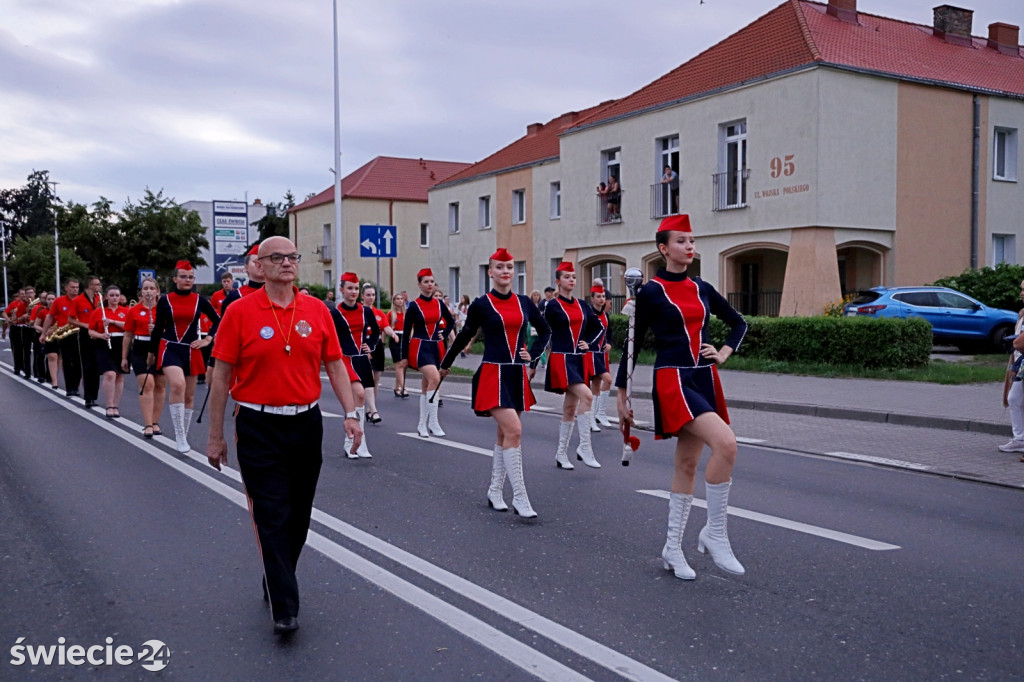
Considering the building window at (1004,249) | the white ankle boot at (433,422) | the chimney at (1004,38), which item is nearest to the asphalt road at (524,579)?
the white ankle boot at (433,422)

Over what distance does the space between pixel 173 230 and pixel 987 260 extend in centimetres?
3262

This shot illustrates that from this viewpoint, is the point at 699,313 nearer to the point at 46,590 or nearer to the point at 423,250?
the point at 46,590

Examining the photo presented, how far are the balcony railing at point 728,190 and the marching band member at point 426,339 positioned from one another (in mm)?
14286

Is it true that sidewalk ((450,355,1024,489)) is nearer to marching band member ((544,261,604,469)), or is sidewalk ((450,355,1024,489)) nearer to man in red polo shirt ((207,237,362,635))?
marching band member ((544,261,604,469))

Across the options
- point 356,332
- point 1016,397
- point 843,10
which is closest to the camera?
point 1016,397

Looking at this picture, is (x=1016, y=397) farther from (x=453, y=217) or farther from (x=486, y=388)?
(x=453, y=217)

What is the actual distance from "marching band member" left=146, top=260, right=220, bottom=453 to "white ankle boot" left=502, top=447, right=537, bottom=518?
4461 millimetres

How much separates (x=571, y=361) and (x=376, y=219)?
138ft

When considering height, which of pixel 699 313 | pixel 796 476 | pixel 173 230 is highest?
pixel 173 230

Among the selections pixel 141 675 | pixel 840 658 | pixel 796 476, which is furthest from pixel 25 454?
pixel 840 658

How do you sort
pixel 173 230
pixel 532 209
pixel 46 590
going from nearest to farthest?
Answer: pixel 46 590 < pixel 532 209 < pixel 173 230

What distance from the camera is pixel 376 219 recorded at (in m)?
50.3

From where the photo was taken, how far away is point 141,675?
4012 millimetres

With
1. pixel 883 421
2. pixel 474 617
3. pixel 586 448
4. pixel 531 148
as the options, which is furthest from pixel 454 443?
pixel 531 148
